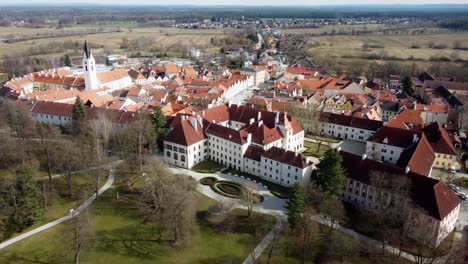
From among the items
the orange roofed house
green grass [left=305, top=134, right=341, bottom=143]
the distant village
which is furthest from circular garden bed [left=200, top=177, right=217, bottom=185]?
green grass [left=305, top=134, right=341, bottom=143]

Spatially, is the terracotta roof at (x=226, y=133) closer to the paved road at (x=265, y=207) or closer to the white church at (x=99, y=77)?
the paved road at (x=265, y=207)

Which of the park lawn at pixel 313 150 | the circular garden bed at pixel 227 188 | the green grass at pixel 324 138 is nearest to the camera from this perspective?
the circular garden bed at pixel 227 188

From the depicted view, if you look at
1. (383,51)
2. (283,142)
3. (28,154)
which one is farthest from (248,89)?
(383,51)

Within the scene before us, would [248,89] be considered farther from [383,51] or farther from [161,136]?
[383,51]

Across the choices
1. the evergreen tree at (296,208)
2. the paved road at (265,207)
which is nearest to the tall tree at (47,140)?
the paved road at (265,207)

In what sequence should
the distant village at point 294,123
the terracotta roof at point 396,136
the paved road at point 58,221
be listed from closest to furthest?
the paved road at point 58,221 → the distant village at point 294,123 → the terracotta roof at point 396,136

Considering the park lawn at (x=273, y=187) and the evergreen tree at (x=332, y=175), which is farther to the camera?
the park lawn at (x=273, y=187)

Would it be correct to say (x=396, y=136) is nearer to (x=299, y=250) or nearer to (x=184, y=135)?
(x=299, y=250)
